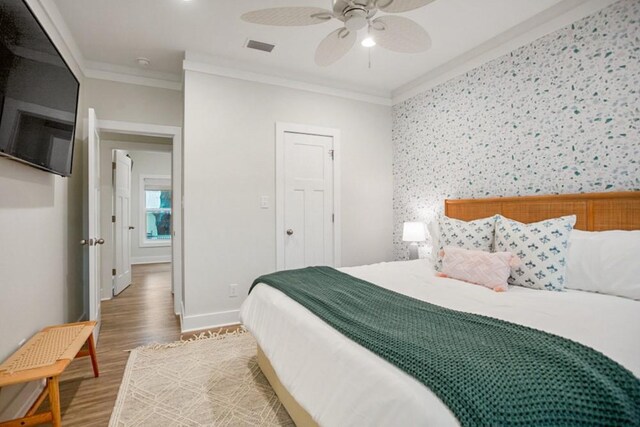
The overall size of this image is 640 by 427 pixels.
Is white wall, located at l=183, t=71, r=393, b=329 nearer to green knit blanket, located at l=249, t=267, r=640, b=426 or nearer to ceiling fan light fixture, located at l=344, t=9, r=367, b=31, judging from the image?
ceiling fan light fixture, located at l=344, t=9, r=367, b=31

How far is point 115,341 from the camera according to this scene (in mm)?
2908

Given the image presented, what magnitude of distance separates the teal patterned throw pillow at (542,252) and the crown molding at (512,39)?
153cm

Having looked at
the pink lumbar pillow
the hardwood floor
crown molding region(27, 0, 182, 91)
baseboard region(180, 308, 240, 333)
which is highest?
crown molding region(27, 0, 182, 91)

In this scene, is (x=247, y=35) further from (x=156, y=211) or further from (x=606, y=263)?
(x=156, y=211)

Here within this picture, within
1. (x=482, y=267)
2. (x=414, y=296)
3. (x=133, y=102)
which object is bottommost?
(x=414, y=296)

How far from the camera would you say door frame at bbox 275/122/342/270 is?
11.5 ft

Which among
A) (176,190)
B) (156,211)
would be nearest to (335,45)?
(176,190)

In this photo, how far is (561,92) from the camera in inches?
95.9

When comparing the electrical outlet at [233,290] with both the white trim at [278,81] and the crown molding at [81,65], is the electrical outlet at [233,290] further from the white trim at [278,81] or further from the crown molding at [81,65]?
the crown molding at [81,65]

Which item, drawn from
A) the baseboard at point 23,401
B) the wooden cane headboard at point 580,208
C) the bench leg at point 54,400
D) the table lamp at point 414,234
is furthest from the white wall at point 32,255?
the wooden cane headboard at point 580,208

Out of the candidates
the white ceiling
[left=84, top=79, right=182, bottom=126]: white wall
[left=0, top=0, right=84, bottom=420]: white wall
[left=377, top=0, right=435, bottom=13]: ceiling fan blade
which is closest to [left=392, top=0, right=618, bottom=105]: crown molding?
the white ceiling

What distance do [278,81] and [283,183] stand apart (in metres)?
1.13

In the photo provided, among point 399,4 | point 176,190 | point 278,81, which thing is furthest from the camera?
point 176,190

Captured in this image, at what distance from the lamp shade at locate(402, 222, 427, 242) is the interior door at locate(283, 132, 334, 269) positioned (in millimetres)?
881
